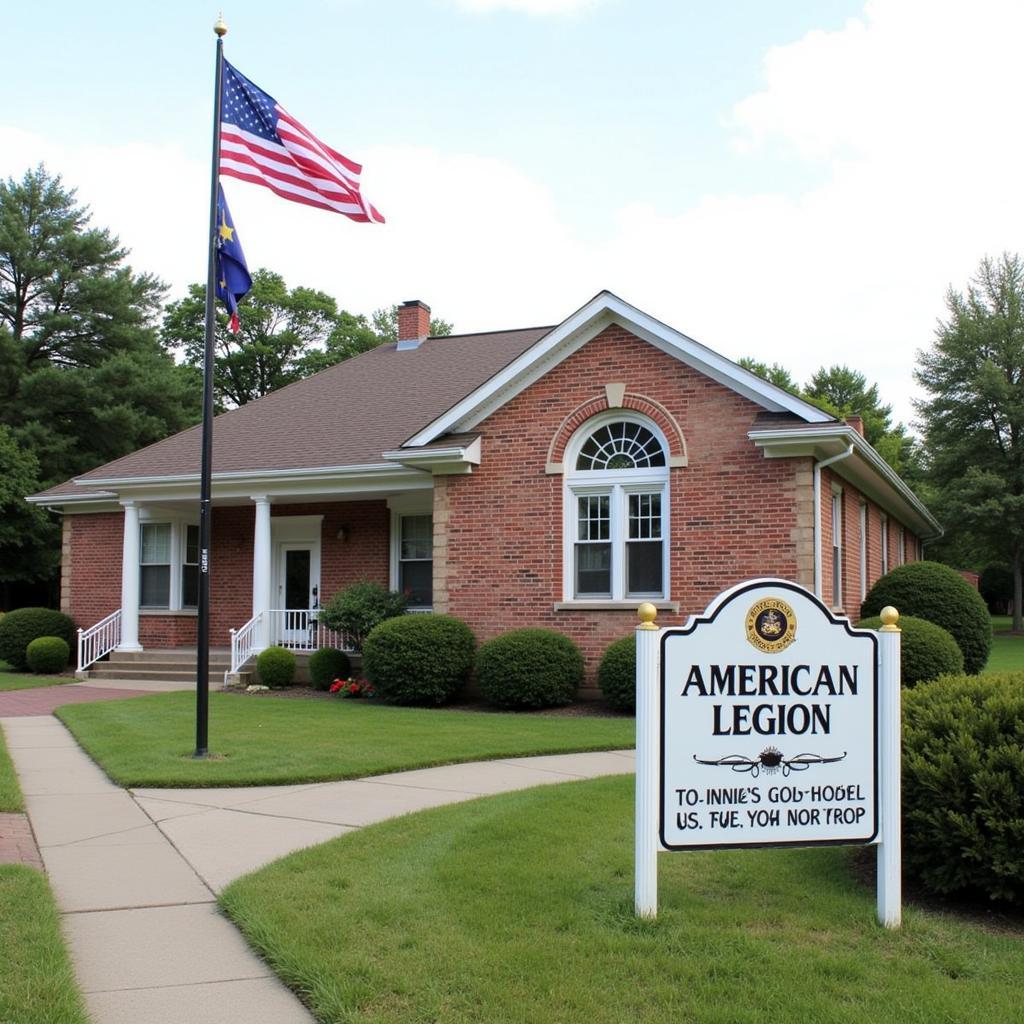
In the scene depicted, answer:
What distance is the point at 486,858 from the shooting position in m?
6.42

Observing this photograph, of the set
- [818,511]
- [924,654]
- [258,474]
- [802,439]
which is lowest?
[924,654]

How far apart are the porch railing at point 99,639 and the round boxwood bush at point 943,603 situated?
14.3 metres

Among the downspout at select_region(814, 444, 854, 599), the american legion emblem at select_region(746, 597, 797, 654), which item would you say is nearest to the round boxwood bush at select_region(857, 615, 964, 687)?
the downspout at select_region(814, 444, 854, 599)

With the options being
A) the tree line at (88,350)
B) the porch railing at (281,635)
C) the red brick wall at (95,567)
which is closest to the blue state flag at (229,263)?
the porch railing at (281,635)

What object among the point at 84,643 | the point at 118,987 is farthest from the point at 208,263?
the point at 84,643

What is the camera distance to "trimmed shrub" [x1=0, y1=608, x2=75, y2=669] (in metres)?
22.0

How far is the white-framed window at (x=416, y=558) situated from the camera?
19234 millimetres

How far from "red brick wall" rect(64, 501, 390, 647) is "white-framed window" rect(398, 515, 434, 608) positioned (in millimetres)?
323

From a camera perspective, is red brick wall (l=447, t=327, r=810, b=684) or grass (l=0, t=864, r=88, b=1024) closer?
grass (l=0, t=864, r=88, b=1024)

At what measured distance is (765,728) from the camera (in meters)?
5.33

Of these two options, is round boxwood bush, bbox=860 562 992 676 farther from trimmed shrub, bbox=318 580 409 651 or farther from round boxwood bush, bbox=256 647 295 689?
round boxwood bush, bbox=256 647 295 689

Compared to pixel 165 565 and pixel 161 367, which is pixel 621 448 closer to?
pixel 165 565

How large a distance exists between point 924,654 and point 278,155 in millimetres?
9885

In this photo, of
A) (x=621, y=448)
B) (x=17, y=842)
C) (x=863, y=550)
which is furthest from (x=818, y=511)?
(x=17, y=842)
